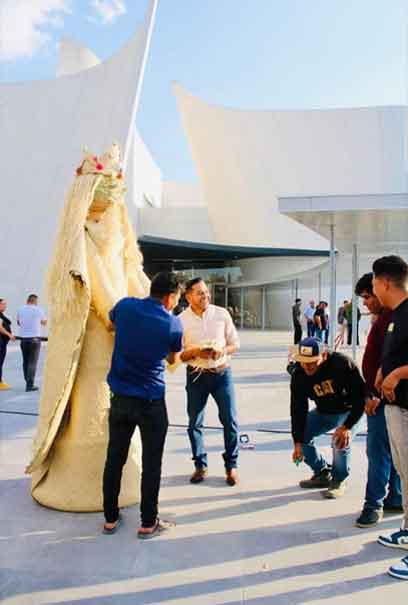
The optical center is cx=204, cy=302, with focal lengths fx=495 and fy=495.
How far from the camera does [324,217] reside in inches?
322

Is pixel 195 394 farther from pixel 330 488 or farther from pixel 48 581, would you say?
pixel 48 581

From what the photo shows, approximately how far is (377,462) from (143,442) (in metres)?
1.37

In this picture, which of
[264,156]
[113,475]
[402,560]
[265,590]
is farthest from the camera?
[264,156]

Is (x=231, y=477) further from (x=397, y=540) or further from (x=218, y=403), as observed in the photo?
(x=397, y=540)

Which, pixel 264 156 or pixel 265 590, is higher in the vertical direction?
pixel 264 156

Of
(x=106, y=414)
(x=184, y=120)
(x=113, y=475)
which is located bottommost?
(x=113, y=475)

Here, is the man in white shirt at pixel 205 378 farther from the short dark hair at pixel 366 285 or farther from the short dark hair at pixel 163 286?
→ the short dark hair at pixel 366 285

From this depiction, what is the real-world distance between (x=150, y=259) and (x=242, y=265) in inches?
199

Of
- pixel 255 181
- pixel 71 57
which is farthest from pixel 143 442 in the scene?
pixel 71 57

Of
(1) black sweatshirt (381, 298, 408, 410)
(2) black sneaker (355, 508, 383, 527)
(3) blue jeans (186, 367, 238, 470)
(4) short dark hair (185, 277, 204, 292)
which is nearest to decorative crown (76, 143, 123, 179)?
(4) short dark hair (185, 277, 204, 292)

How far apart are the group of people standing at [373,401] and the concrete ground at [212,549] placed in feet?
0.48

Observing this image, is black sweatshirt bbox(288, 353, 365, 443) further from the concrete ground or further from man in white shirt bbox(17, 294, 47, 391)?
man in white shirt bbox(17, 294, 47, 391)

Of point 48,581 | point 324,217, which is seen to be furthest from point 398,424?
point 324,217

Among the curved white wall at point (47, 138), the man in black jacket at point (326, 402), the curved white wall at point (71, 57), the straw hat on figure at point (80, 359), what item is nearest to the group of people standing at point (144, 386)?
the straw hat on figure at point (80, 359)
